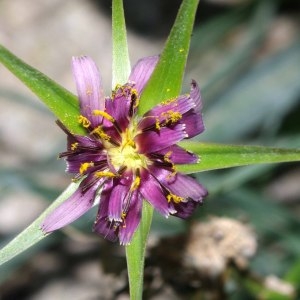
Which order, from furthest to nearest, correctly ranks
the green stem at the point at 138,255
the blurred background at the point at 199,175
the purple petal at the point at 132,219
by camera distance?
1. the blurred background at the point at 199,175
2. the purple petal at the point at 132,219
3. the green stem at the point at 138,255

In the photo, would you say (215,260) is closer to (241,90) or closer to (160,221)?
(160,221)

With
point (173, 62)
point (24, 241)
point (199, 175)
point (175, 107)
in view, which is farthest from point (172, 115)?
point (199, 175)

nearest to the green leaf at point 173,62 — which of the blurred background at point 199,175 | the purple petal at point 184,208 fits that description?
the purple petal at point 184,208

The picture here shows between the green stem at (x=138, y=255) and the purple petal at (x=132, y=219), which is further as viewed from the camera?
the purple petal at (x=132, y=219)

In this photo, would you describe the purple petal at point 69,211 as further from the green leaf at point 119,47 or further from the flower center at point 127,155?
the green leaf at point 119,47

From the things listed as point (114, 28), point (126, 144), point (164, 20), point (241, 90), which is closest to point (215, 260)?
point (126, 144)

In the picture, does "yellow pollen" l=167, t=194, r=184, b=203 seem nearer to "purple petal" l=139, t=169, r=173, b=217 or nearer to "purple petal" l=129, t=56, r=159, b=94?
"purple petal" l=139, t=169, r=173, b=217

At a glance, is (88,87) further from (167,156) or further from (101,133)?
(167,156)

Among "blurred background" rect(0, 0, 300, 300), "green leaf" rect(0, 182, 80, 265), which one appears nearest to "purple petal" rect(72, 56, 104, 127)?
"green leaf" rect(0, 182, 80, 265)

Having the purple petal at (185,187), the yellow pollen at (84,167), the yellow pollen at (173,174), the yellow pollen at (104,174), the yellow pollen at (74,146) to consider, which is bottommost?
the purple petal at (185,187)
